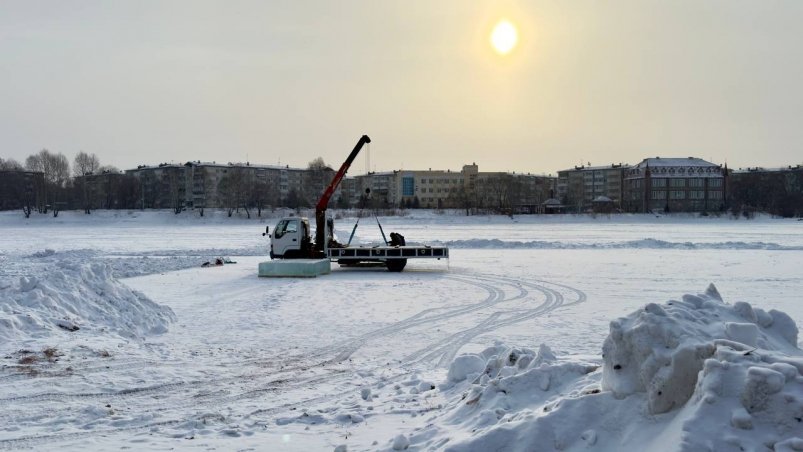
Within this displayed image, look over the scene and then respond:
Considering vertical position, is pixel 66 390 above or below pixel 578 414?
below

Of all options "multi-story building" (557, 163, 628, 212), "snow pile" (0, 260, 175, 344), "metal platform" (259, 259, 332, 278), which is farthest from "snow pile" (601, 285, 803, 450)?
"multi-story building" (557, 163, 628, 212)

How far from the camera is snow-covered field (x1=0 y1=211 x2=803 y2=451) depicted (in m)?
5.25

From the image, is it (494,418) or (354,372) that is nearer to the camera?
(494,418)

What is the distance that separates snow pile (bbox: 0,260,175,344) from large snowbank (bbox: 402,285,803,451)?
7785 mm

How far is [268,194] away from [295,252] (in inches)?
3691

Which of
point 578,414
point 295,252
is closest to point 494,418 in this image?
point 578,414

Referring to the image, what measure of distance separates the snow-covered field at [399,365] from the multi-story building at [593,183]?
14110cm

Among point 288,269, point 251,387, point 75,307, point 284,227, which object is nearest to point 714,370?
point 251,387

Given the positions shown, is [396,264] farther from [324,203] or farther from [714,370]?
[714,370]

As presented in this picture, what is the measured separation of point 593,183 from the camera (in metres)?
170

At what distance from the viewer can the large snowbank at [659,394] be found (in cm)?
465

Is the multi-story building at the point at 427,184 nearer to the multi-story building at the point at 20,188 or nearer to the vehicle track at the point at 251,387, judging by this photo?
the multi-story building at the point at 20,188

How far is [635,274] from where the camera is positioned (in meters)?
23.1

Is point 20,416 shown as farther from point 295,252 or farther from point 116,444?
point 295,252
